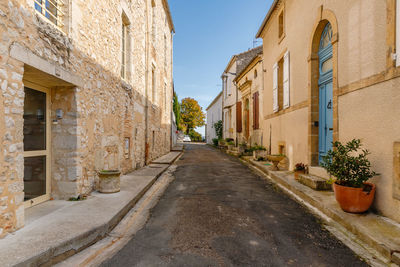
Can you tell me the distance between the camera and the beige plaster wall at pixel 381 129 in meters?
3.18

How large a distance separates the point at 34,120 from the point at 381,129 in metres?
5.82

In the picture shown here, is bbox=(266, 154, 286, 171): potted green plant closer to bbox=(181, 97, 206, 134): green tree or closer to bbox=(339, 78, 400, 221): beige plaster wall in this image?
bbox=(339, 78, 400, 221): beige plaster wall

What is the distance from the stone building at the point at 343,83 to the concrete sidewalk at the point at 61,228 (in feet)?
14.3

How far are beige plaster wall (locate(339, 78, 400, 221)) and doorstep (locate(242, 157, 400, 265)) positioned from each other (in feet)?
1.03

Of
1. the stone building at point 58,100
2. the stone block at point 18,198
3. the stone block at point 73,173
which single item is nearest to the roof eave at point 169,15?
the stone building at point 58,100

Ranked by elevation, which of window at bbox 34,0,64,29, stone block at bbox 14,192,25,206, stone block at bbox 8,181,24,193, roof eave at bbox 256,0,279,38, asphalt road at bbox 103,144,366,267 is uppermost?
roof eave at bbox 256,0,279,38

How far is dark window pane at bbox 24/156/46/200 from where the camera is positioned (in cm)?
348

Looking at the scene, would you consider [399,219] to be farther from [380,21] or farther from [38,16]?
[38,16]

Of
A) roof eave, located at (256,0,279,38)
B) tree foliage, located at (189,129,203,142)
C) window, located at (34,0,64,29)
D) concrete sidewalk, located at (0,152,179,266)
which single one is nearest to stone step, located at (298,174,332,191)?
concrete sidewalk, located at (0,152,179,266)

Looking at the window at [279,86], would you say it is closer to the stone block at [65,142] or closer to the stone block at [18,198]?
the stone block at [65,142]

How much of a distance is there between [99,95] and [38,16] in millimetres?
2036

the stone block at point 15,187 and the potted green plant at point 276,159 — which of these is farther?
the potted green plant at point 276,159

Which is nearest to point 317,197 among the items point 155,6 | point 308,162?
point 308,162

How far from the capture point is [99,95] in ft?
16.1
